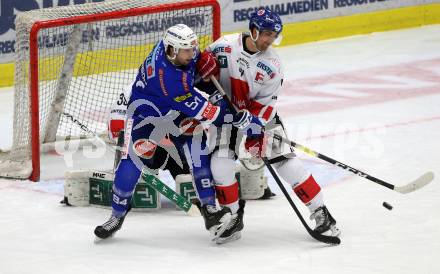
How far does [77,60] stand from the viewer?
7.94m

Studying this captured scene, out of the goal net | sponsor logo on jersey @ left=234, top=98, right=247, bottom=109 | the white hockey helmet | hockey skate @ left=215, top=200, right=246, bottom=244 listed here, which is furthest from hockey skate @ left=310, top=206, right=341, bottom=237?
the goal net

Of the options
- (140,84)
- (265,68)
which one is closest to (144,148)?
(140,84)

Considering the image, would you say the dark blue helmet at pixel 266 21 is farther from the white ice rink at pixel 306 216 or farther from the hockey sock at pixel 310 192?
the white ice rink at pixel 306 216

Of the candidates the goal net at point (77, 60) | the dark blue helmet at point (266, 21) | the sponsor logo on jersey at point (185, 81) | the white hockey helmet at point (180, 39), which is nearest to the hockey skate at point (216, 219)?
the sponsor logo on jersey at point (185, 81)

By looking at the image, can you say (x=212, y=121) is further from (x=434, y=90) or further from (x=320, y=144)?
(x=434, y=90)

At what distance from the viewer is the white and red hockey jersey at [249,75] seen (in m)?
5.94

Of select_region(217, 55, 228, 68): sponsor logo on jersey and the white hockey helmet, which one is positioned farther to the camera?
select_region(217, 55, 228, 68): sponsor logo on jersey

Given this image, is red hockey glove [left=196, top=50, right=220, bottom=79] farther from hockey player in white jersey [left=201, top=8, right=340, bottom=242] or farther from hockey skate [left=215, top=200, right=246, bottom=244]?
hockey skate [left=215, top=200, right=246, bottom=244]

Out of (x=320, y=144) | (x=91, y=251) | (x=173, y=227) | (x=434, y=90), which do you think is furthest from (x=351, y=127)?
(x=91, y=251)

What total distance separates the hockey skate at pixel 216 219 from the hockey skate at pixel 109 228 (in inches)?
18.2

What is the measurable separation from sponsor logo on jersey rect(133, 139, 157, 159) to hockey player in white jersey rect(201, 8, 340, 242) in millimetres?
376

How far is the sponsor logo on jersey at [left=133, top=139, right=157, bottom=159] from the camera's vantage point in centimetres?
604

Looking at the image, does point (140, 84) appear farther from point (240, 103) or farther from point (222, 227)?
point (222, 227)

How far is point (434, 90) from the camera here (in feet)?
31.9
